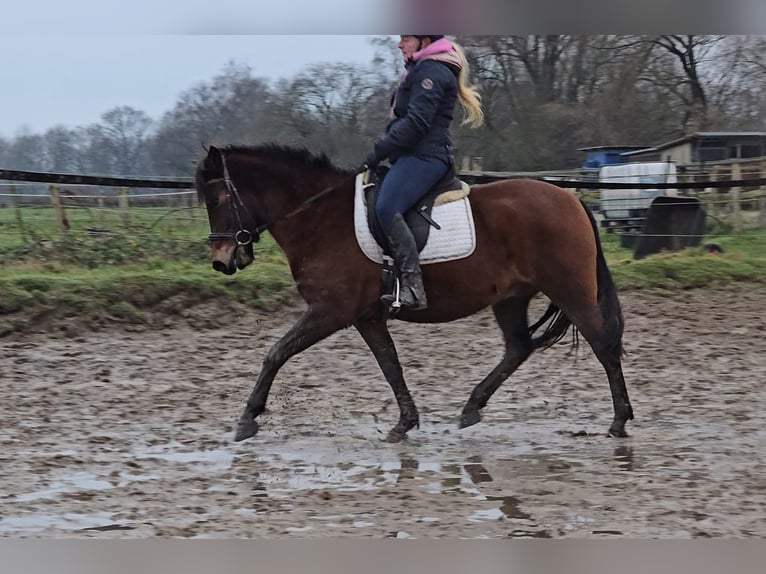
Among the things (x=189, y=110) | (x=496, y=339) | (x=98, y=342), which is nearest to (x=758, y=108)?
(x=496, y=339)

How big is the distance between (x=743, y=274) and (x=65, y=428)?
8.70 metres

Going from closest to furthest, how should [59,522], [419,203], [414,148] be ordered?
[59,522], [414,148], [419,203]

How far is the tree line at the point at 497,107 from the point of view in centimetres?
716

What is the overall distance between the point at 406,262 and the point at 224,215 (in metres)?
1.22

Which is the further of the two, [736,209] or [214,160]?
[736,209]

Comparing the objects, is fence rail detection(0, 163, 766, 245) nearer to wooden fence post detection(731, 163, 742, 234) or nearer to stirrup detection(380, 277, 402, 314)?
wooden fence post detection(731, 163, 742, 234)

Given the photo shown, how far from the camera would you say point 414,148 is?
5.52 metres

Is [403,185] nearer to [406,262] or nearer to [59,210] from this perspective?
[406,262]

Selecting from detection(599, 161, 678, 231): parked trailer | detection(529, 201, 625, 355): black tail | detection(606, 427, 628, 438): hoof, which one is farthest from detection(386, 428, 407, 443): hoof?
detection(599, 161, 678, 231): parked trailer

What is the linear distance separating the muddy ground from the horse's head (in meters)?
1.13

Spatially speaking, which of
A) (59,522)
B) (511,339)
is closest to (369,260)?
(511,339)

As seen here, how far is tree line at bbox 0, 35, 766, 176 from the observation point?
23.5ft

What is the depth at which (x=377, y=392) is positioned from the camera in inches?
279

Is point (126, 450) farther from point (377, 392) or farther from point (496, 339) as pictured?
point (496, 339)
